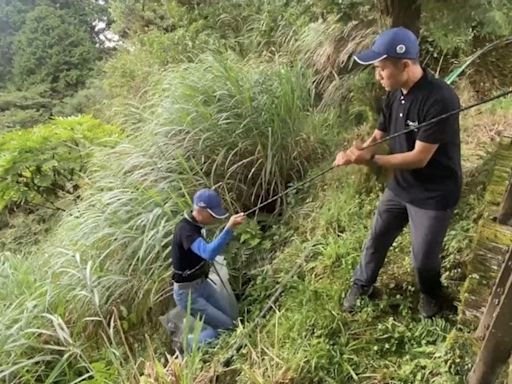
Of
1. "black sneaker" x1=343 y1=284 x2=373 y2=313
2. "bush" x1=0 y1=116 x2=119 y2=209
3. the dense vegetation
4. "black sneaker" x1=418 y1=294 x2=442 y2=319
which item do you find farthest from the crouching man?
"bush" x1=0 y1=116 x2=119 y2=209

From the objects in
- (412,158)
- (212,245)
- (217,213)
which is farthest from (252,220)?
(412,158)

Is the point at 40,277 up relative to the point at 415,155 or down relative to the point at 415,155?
down

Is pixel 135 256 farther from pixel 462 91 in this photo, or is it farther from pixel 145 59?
pixel 145 59

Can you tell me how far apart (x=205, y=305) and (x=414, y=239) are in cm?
134

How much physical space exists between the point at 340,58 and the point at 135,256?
291 centimetres

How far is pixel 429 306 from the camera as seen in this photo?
2.79 metres

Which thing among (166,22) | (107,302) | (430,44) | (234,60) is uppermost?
(166,22)

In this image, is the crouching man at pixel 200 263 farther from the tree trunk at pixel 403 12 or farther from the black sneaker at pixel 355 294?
the tree trunk at pixel 403 12

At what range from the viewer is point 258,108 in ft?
15.0

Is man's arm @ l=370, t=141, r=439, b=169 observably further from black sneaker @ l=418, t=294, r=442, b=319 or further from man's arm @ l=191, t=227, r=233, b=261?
man's arm @ l=191, t=227, r=233, b=261

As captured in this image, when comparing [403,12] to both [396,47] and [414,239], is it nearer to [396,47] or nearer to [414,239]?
[396,47]

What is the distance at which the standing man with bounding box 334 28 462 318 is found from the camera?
2369 mm

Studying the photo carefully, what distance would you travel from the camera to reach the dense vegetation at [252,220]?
2.85 m

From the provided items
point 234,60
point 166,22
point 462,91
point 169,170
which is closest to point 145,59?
point 166,22
